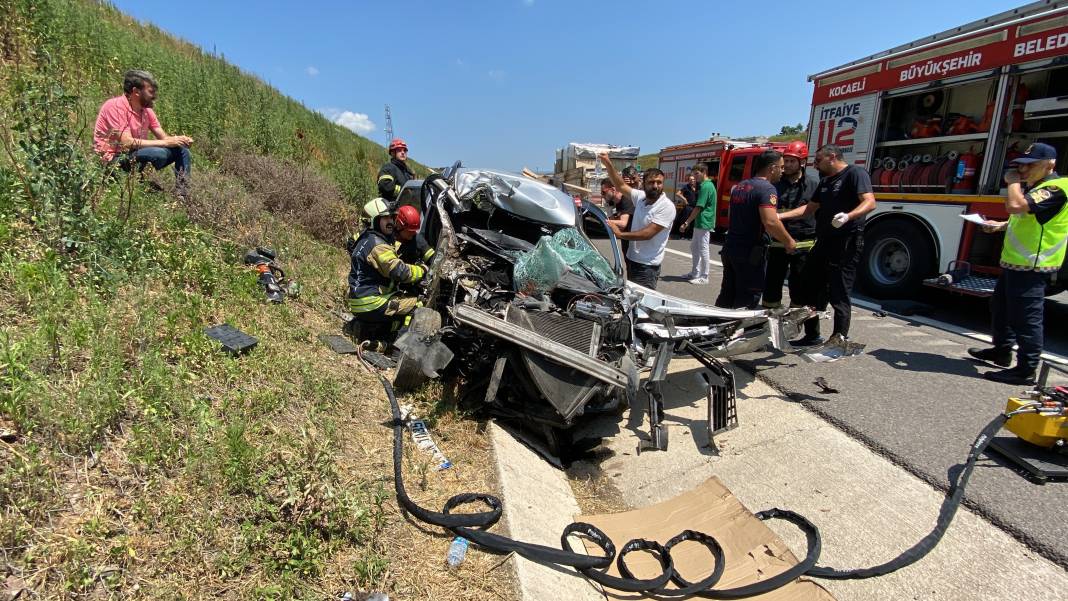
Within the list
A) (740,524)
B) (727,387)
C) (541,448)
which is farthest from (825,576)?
(541,448)

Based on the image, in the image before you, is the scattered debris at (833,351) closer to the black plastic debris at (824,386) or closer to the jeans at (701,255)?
the black plastic debris at (824,386)

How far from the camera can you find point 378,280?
466cm

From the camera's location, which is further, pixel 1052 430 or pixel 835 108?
pixel 835 108

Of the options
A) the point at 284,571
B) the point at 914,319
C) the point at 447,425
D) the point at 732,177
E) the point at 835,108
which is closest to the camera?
the point at 284,571

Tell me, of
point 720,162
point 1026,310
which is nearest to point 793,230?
point 1026,310

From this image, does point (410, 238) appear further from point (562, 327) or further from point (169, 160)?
point (169, 160)

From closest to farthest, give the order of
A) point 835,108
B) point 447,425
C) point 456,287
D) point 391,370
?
point 447,425 < point 456,287 < point 391,370 < point 835,108

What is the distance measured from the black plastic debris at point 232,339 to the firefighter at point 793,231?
4579 millimetres

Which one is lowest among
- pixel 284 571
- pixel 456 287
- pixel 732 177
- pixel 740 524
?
pixel 740 524

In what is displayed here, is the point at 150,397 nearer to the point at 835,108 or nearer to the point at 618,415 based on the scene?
the point at 618,415

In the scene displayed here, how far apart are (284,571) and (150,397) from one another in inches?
42.4

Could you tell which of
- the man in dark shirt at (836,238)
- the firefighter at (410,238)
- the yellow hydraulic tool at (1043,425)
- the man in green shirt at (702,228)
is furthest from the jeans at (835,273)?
the firefighter at (410,238)

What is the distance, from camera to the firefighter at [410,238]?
15.7 ft

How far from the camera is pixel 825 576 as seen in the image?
92.7 inches
